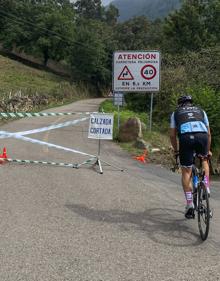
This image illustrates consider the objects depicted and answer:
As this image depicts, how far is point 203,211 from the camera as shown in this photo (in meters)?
6.67

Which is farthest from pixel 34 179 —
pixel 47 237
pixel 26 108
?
pixel 26 108

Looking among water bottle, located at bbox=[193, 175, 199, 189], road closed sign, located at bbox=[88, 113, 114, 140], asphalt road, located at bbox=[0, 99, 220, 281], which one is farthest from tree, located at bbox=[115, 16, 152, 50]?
water bottle, located at bbox=[193, 175, 199, 189]

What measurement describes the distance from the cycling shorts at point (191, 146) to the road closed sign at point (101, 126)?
532 centimetres

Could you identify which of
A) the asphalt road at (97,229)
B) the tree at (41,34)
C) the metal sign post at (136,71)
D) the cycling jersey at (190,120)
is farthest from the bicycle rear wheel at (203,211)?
the tree at (41,34)

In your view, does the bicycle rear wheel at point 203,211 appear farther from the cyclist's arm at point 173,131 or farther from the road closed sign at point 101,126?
the road closed sign at point 101,126

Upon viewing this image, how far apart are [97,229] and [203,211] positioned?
144 centimetres

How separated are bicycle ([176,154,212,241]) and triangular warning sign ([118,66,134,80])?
13048mm

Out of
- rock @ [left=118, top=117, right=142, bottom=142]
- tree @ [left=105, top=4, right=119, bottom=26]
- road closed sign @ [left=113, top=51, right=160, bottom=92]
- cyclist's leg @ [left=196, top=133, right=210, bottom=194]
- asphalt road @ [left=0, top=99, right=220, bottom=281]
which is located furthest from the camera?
tree @ [left=105, top=4, right=119, bottom=26]

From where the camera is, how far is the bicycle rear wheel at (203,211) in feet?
21.3

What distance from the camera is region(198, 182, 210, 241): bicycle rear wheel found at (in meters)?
6.49

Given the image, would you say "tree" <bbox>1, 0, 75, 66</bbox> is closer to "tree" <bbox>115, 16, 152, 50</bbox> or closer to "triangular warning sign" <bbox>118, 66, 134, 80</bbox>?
"tree" <bbox>115, 16, 152, 50</bbox>

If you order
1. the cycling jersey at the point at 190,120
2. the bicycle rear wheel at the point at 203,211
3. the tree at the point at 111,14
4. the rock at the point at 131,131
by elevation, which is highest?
the tree at the point at 111,14

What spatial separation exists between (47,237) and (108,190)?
343cm

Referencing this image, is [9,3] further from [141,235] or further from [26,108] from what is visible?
[141,235]
